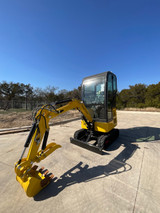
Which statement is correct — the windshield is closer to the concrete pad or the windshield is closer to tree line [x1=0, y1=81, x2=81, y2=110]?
the concrete pad

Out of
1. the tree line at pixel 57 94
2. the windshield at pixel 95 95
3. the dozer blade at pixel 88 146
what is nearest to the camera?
the dozer blade at pixel 88 146

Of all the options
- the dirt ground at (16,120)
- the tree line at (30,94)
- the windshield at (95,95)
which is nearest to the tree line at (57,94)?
the tree line at (30,94)

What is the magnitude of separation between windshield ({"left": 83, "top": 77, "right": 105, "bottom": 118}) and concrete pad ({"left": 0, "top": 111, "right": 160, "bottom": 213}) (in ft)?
4.95

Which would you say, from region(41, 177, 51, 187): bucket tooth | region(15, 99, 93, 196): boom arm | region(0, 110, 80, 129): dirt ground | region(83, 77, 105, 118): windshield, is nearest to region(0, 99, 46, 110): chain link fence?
region(0, 110, 80, 129): dirt ground

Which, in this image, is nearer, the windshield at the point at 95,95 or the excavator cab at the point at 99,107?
the excavator cab at the point at 99,107

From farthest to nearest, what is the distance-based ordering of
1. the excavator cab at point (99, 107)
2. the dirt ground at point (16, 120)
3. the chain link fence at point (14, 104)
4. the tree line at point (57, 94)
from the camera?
the tree line at point (57, 94)
the chain link fence at point (14, 104)
the dirt ground at point (16, 120)
the excavator cab at point (99, 107)

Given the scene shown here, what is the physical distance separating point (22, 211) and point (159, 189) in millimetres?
2521

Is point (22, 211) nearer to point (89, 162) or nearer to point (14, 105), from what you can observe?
point (89, 162)

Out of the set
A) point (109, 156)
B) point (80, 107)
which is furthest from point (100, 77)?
point (109, 156)

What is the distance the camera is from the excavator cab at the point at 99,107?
10.8ft

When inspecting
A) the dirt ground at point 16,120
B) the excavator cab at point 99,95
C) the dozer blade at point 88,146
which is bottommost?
the dozer blade at point 88,146

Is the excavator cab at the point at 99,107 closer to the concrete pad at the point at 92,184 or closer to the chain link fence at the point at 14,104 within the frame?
the concrete pad at the point at 92,184

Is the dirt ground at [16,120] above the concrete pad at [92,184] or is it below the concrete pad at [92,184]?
above

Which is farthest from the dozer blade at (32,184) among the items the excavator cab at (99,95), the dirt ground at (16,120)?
the dirt ground at (16,120)
